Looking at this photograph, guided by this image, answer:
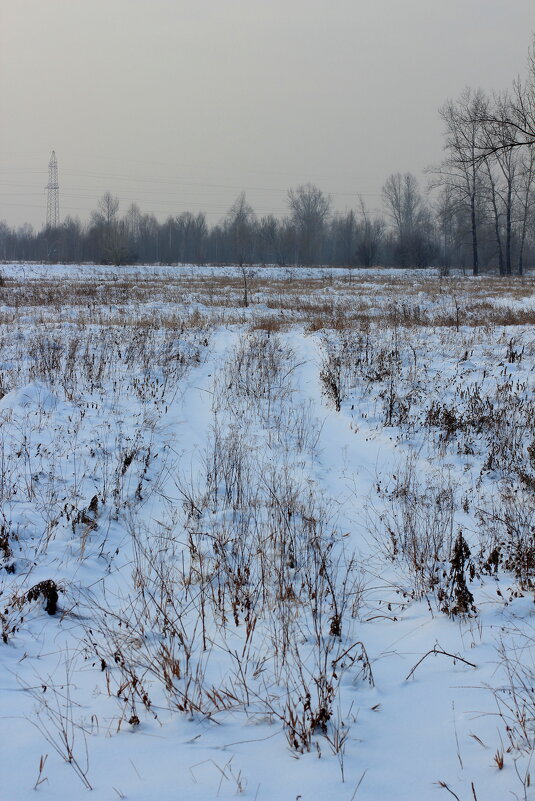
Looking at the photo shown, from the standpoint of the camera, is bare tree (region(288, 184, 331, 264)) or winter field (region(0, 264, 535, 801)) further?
bare tree (region(288, 184, 331, 264))

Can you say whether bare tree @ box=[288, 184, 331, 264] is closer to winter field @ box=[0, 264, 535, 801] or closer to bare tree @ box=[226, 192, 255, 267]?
bare tree @ box=[226, 192, 255, 267]

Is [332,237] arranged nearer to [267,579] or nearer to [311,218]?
[311,218]

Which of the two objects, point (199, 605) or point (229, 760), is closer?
point (229, 760)

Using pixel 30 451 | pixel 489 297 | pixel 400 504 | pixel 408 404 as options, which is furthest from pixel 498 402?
pixel 489 297

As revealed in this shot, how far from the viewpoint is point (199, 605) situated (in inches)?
143

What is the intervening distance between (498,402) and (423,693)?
5.94m

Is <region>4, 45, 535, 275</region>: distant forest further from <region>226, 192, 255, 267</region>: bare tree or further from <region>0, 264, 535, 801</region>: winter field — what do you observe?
<region>0, 264, 535, 801</region>: winter field

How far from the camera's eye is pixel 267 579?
3.96 meters

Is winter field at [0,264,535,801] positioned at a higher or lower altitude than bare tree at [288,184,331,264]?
lower

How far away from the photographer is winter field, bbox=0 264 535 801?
231 centimetres

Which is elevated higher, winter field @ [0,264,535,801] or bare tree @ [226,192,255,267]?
bare tree @ [226,192,255,267]

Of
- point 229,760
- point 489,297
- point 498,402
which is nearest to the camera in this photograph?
point 229,760

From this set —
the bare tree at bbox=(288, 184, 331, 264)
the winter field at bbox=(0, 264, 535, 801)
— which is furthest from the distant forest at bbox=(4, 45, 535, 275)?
the winter field at bbox=(0, 264, 535, 801)

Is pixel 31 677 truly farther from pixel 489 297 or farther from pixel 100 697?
pixel 489 297
